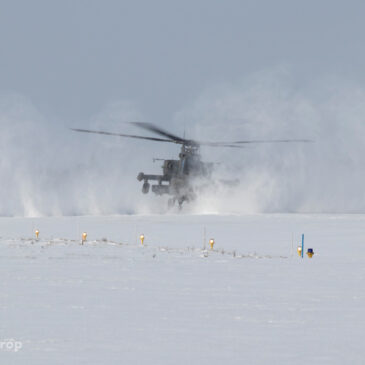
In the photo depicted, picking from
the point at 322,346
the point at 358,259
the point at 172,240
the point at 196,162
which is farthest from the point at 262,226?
the point at 322,346

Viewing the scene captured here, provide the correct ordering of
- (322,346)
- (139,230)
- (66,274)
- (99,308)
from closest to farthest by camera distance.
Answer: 1. (322,346)
2. (99,308)
3. (66,274)
4. (139,230)

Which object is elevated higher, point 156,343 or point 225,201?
point 225,201

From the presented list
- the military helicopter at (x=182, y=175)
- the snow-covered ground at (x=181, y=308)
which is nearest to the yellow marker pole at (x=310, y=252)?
the snow-covered ground at (x=181, y=308)

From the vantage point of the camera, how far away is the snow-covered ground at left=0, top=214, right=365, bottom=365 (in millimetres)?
8336

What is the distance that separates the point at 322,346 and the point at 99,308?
413 centimetres

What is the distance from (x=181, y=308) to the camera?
11.9 metres

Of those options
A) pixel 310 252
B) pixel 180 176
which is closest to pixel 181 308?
pixel 310 252

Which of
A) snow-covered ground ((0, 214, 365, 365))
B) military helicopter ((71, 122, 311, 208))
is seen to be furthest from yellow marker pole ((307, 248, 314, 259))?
military helicopter ((71, 122, 311, 208))

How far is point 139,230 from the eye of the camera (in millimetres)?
42094

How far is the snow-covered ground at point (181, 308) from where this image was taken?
27.3 feet

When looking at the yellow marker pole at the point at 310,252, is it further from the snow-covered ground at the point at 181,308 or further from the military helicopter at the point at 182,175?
the military helicopter at the point at 182,175

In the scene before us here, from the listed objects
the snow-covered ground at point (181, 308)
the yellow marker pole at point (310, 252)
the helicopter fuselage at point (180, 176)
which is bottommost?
the snow-covered ground at point (181, 308)

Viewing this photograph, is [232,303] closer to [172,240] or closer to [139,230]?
[172,240]

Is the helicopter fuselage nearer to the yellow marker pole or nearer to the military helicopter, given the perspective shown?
the military helicopter
